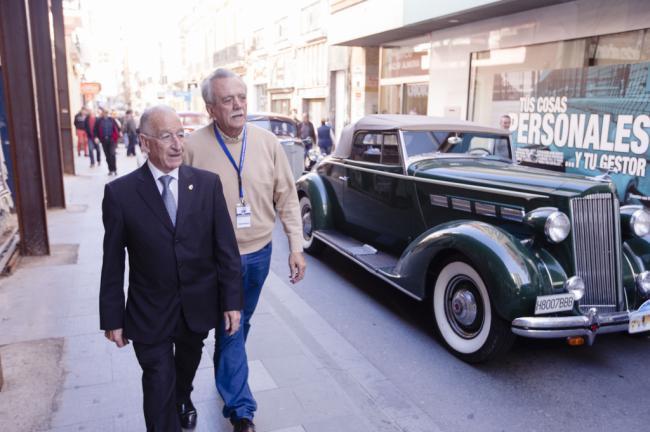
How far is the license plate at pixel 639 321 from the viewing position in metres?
3.62

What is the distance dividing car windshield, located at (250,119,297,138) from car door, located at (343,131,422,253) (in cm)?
591

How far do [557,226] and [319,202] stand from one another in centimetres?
343

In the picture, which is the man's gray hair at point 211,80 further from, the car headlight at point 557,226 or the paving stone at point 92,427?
the car headlight at point 557,226

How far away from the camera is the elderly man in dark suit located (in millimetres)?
2236

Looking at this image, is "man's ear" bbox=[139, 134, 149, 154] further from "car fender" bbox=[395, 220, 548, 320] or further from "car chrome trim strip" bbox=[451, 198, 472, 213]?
"car chrome trim strip" bbox=[451, 198, 472, 213]

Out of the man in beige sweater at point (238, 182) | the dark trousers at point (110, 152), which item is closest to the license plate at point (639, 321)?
the man in beige sweater at point (238, 182)

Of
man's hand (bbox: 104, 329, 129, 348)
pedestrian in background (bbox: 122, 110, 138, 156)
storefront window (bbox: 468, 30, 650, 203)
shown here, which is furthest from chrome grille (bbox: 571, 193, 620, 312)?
pedestrian in background (bbox: 122, 110, 138, 156)

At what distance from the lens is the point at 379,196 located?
569 cm

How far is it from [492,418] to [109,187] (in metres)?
2.62

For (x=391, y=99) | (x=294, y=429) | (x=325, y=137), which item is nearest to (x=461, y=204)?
(x=294, y=429)

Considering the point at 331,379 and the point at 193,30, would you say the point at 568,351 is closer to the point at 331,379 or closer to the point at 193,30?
the point at 331,379

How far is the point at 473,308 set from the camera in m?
3.98

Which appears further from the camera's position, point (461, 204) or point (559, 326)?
point (461, 204)

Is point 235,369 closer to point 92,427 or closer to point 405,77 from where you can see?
point 92,427
